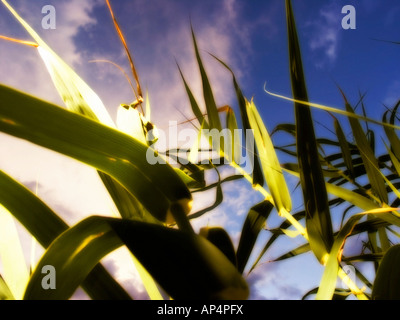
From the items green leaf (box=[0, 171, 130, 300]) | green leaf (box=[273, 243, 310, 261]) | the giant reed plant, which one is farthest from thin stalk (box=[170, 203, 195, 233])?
green leaf (box=[273, 243, 310, 261])

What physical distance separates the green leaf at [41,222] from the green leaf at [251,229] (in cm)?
19

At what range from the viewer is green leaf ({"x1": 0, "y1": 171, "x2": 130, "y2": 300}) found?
24cm

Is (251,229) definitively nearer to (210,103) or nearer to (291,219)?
(291,219)

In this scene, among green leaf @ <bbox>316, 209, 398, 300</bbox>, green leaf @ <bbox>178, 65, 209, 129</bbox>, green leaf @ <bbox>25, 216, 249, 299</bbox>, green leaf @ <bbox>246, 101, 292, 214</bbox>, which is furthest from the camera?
green leaf @ <bbox>178, 65, 209, 129</bbox>

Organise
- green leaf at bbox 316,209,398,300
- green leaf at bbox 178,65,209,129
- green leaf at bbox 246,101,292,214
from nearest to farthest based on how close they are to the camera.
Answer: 1. green leaf at bbox 316,209,398,300
2. green leaf at bbox 246,101,292,214
3. green leaf at bbox 178,65,209,129

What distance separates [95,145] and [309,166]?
23cm

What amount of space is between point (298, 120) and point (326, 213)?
0.38 ft

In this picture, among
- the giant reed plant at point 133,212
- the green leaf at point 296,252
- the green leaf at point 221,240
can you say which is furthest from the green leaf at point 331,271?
the green leaf at point 296,252

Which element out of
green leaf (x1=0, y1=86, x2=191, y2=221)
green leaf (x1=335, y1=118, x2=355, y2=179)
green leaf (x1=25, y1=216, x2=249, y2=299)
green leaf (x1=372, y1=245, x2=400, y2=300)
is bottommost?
green leaf (x1=372, y1=245, x2=400, y2=300)

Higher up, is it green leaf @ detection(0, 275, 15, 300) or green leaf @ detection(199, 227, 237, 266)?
green leaf @ detection(199, 227, 237, 266)

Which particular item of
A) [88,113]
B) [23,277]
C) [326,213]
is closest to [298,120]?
[326,213]

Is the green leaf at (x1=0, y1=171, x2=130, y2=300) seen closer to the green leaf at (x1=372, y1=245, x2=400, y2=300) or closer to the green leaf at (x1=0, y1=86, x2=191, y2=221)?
the green leaf at (x1=0, y1=86, x2=191, y2=221)

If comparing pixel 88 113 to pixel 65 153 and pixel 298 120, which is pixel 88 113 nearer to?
pixel 65 153

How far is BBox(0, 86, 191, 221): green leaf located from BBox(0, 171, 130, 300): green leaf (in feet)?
0.21
